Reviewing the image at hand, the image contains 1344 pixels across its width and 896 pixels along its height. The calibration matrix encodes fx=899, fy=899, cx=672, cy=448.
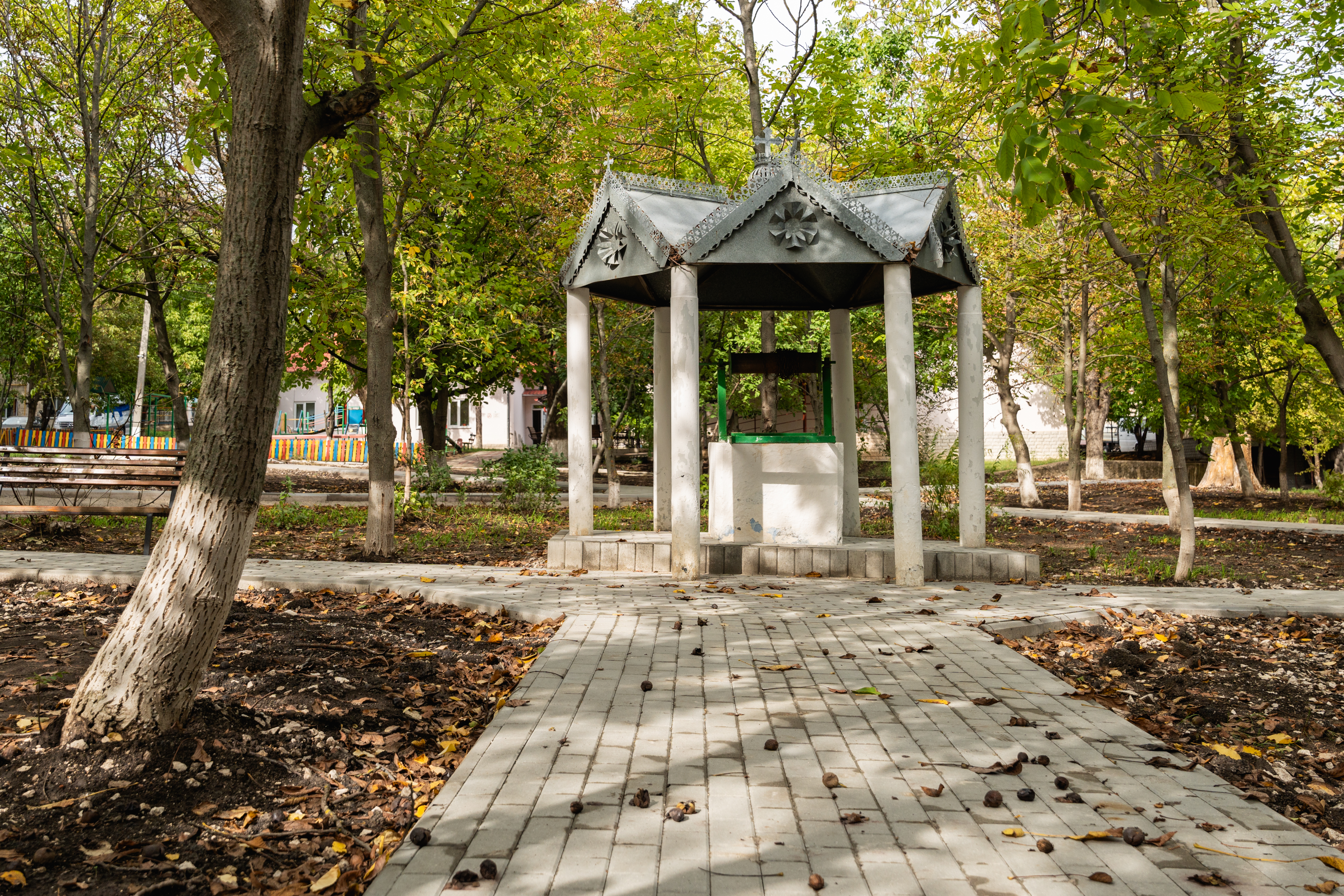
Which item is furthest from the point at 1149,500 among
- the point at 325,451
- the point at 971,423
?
the point at 325,451

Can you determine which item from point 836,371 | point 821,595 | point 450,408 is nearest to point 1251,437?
point 836,371

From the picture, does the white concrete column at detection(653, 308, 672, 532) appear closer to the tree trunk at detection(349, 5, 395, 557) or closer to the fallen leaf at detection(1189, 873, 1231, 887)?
the tree trunk at detection(349, 5, 395, 557)

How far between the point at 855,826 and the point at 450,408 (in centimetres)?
5243

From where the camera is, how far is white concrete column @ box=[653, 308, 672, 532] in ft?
35.4

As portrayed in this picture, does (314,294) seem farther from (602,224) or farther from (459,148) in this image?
(602,224)

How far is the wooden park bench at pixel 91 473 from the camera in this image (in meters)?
8.68

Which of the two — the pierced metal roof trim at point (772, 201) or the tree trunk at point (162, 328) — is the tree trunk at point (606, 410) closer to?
→ the pierced metal roof trim at point (772, 201)

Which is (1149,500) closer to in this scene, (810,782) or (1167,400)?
(1167,400)

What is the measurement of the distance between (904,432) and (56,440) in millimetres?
34822

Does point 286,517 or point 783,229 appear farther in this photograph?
point 286,517

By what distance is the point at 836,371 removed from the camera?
1052 centimetres

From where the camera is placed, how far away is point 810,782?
350cm

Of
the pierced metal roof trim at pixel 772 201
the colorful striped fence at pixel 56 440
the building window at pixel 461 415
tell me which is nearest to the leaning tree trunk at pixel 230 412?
the pierced metal roof trim at pixel 772 201

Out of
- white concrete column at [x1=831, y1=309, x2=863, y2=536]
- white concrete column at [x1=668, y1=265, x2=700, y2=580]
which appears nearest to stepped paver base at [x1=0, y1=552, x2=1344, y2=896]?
white concrete column at [x1=668, y1=265, x2=700, y2=580]
